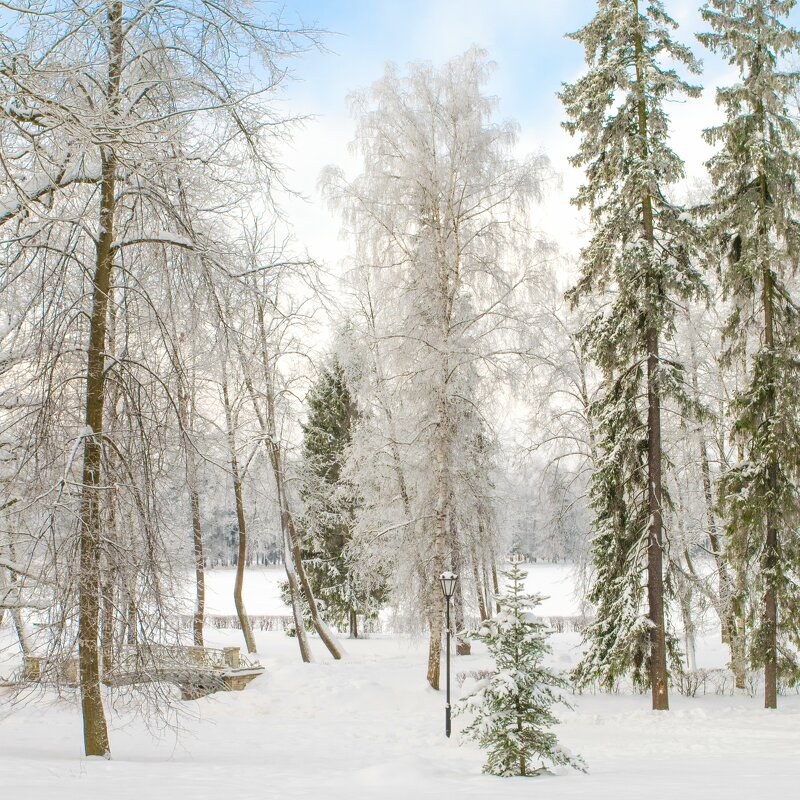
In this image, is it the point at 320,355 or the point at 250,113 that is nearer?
the point at 250,113

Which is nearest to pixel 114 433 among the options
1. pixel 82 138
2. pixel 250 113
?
pixel 250 113

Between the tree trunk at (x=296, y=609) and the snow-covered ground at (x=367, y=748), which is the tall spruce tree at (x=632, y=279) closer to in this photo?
the snow-covered ground at (x=367, y=748)

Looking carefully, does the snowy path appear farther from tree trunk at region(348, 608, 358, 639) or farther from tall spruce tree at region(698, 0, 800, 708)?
tree trunk at region(348, 608, 358, 639)

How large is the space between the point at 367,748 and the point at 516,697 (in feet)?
14.5

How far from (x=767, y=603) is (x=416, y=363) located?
8227 millimetres

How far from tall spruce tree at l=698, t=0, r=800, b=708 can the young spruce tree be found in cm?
724

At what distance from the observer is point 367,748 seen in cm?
1128

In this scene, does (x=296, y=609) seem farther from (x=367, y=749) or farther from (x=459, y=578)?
(x=367, y=749)

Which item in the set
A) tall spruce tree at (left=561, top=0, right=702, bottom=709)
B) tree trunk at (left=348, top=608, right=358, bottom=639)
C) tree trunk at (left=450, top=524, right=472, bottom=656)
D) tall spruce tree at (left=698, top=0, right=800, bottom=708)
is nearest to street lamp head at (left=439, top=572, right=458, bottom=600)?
tree trunk at (left=450, top=524, right=472, bottom=656)

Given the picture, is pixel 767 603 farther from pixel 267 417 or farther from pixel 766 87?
pixel 267 417

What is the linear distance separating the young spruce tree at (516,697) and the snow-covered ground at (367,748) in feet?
1.07

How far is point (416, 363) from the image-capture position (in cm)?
1484

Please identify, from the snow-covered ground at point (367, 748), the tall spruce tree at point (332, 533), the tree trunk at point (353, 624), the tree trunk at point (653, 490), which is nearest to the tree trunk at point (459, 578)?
the snow-covered ground at point (367, 748)

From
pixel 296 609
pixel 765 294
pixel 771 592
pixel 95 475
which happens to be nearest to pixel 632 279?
pixel 765 294
